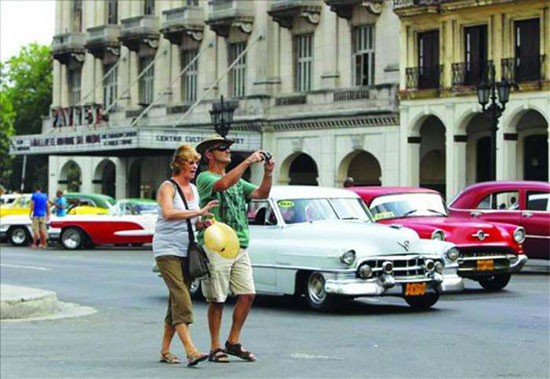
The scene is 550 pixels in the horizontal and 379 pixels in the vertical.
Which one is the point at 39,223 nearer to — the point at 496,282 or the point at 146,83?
the point at 496,282

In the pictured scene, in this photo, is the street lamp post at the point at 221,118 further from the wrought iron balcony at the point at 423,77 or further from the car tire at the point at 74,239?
the wrought iron balcony at the point at 423,77

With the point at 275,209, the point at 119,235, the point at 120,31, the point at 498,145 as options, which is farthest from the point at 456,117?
the point at 275,209

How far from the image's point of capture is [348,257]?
16.5m

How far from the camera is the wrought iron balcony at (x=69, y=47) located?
216 ft

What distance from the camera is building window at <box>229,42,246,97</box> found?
55125 millimetres

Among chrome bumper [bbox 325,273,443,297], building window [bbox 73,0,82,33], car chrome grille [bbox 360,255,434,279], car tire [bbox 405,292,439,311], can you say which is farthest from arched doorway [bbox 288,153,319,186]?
chrome bumper [bbox 325,273,443,297]

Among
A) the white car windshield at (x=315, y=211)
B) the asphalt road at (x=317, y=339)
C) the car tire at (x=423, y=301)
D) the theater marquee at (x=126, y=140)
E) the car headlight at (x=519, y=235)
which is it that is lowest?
the asphalt road at (x=317, y=339)

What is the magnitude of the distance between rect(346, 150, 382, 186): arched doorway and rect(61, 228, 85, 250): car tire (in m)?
16.3

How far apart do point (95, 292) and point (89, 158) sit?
4453 centimetres

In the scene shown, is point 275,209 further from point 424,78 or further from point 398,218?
point 424,78

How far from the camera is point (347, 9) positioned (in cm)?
4928

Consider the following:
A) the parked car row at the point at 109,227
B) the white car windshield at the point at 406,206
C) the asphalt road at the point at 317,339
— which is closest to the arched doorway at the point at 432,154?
the parked car row at the point at 109,227

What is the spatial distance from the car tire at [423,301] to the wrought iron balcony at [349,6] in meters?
31.6

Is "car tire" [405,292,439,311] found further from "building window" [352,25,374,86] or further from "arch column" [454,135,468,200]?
"building window" [352,25,374,86]
